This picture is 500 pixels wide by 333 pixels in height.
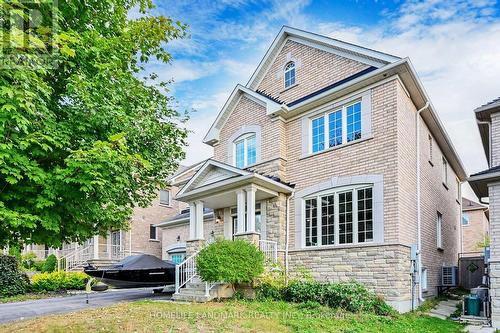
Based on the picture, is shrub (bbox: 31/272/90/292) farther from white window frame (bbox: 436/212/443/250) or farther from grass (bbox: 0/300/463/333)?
white window frame (bbox: 436/212/443/250)

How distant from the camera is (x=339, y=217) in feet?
37.6

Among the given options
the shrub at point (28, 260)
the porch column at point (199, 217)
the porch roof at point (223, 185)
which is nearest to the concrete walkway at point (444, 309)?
the porch roof at point (223, 185)

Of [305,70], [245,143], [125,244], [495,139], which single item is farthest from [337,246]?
[125,244]

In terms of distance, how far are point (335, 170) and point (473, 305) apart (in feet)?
16.2

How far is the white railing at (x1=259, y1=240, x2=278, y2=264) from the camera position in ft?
40.3

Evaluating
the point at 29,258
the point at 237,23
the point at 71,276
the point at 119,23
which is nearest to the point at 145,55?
the point at 119,23

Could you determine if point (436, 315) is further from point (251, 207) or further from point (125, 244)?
point (125, 244)

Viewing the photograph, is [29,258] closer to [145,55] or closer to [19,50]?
[145,55]

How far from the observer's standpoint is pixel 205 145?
1698 centimetres

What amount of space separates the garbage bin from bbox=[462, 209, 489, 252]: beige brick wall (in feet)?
55.9

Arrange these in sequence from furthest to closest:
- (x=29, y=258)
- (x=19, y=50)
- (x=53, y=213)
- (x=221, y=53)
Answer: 1. (x=29, y=258)
2. (x=221, y=53)
3. (x=53, y=213)
4. (x=19, y=50)

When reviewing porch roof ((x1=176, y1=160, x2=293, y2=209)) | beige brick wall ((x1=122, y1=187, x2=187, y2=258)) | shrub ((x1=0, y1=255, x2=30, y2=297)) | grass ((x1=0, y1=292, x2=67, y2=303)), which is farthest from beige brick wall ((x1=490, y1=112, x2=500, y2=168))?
beige brick wall ((x1=122, y1=187, x2=187, y2=258))

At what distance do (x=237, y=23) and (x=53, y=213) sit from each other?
7.89 meters

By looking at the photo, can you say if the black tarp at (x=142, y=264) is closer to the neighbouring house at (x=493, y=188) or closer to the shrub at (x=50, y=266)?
the neighbouring house at (x=493, y=188)
